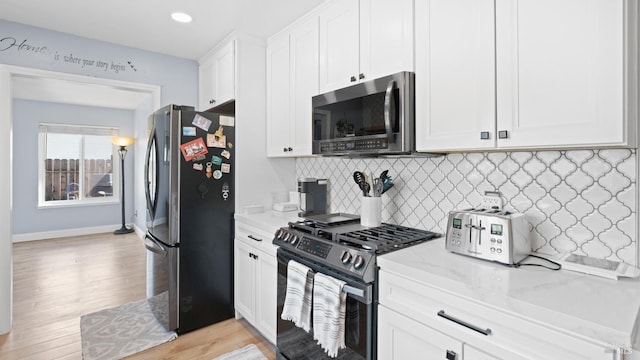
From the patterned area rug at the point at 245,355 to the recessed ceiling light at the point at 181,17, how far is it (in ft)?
8.30

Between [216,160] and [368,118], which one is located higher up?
[368,118]

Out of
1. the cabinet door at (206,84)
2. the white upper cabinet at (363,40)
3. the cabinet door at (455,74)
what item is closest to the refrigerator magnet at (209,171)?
the cabinet door at (206,84)

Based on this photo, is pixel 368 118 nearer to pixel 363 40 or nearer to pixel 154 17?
pixel 363 40

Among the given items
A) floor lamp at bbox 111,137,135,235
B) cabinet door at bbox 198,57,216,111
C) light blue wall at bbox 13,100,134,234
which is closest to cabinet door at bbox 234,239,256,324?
cabinet door at bbox 198,57,216,111

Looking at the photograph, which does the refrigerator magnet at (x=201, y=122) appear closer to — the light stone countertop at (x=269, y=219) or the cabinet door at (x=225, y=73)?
the cabinet door at (x=225, y=73)

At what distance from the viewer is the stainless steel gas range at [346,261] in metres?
1.44


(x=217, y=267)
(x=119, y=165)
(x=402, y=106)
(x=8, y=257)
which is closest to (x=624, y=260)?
(x=402, y=106)

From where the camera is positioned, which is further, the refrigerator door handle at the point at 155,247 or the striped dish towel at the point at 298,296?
the refrigerator door handle at the point at 155,247

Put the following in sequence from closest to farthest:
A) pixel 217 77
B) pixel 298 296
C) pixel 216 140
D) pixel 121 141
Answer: pixel 298 296 < pixel 216 140 < pixel 217 77 < pixel 121 141

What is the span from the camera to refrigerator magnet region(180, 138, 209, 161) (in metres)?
2.44

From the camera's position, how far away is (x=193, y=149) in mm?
2473

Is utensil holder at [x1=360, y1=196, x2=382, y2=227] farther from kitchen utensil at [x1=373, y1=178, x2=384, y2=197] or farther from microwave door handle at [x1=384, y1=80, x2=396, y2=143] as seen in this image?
microwave door handle at [x1=384, y1=80, x2=396, y2=143]

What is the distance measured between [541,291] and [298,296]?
1139mm

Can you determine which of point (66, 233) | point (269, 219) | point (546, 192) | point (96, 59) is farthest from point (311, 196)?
point (66, 233)
